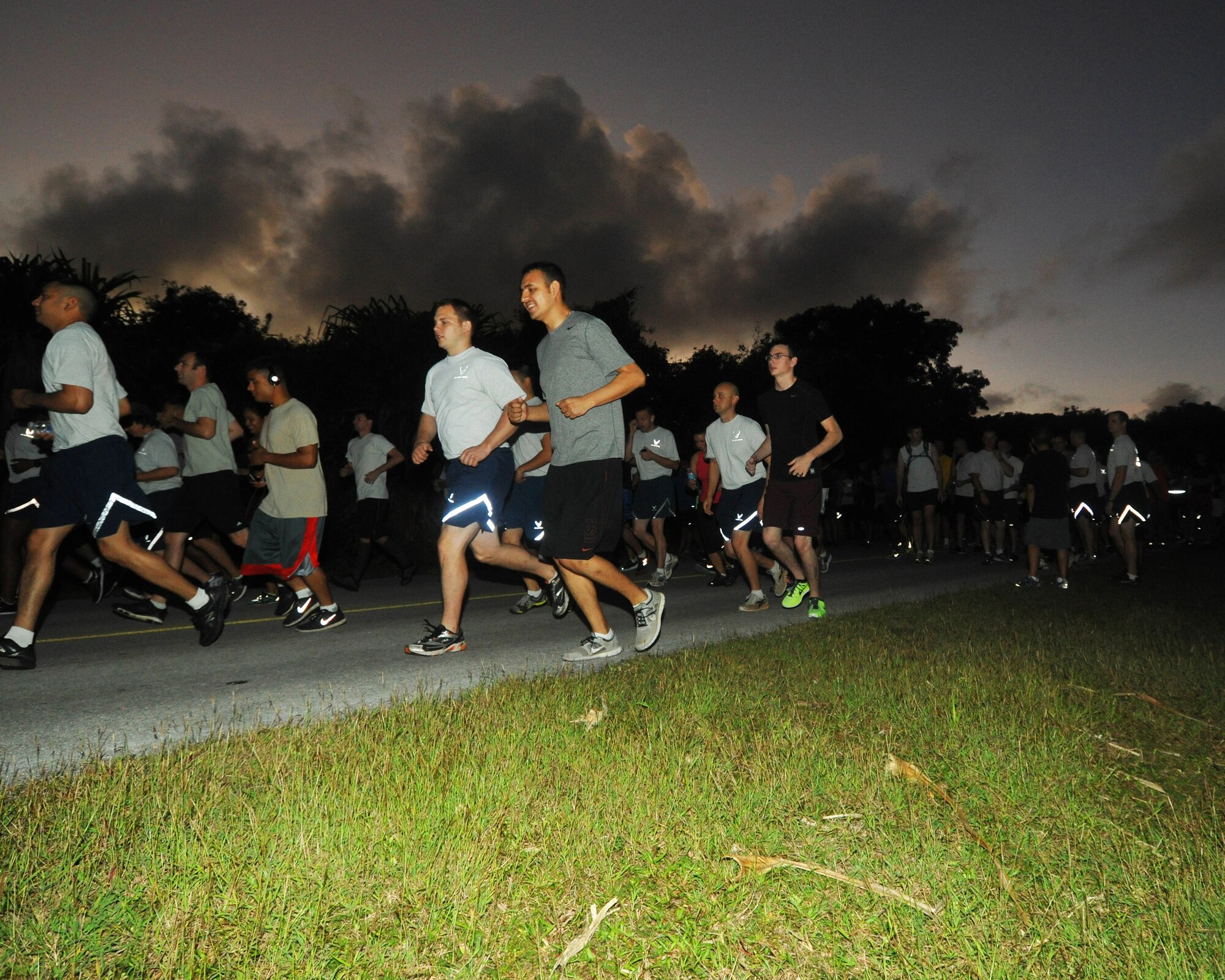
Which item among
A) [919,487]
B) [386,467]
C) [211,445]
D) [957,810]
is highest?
[211,445]

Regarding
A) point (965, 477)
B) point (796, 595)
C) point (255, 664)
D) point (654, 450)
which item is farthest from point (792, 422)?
point (965, 477)

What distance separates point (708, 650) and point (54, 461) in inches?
172

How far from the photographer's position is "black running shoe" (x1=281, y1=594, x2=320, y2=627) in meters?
7.64

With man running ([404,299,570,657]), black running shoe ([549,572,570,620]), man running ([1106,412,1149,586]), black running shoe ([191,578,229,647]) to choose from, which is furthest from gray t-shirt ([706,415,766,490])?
black running shoe ([191,578,229,647])

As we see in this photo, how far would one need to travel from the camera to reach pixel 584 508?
5.75 m

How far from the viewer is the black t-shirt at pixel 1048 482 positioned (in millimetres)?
11117

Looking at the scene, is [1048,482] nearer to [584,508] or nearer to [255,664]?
[584,508]

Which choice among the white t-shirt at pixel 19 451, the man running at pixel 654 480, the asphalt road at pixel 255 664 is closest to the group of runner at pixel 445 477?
the asphalt road at pixel 255 664

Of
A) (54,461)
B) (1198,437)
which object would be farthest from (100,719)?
(1198,437)

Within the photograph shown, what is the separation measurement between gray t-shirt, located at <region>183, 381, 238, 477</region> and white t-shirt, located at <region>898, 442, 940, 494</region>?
11026 mm

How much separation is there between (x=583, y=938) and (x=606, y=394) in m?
3.70

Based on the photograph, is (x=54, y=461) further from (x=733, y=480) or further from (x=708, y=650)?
(x=733, y=480)

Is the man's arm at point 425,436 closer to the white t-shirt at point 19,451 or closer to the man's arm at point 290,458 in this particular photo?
the man's arm at point 290,458

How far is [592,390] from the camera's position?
5.77 meters
